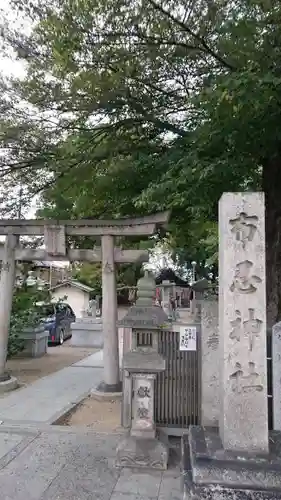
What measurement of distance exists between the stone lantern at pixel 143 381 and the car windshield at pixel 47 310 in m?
10.2

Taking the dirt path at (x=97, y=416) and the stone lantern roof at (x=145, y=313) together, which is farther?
the dirt path at (x=97, y=416)

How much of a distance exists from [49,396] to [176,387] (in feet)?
11.4

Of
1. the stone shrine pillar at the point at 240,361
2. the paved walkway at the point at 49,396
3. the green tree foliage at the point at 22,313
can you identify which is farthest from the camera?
the green tree foliage at the point at 22,313

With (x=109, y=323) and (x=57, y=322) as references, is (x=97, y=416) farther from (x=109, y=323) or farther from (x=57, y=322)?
(x=57, y=322)

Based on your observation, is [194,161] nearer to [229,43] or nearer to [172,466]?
[229,43]

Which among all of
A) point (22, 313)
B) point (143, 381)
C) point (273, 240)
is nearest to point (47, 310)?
point (22, 313)

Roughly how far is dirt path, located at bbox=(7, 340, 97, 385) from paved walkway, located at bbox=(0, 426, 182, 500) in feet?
14.4

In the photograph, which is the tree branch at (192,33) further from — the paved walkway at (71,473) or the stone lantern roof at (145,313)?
the paved walkway at (71,473)

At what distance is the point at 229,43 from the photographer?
4727mm

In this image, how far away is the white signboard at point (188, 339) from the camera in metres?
5.51

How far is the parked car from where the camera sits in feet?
55.4

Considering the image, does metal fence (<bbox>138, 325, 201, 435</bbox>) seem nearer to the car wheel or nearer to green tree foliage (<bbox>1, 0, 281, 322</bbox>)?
green tree foliage (<bbox>1, 0, 281, 322</bbox>)

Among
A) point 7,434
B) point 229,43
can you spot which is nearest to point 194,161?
point 229,43

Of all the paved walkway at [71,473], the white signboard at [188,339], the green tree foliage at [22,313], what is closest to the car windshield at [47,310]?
the green tree foliage at [22,313]
